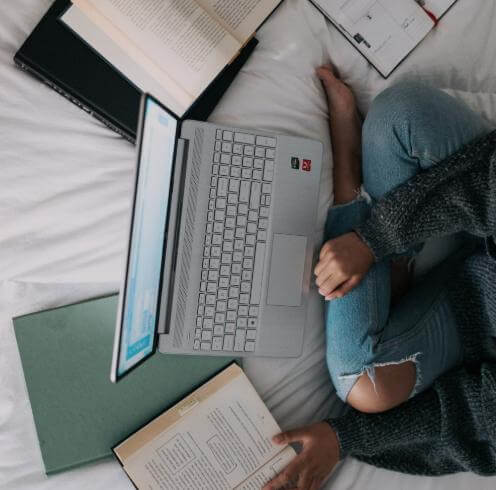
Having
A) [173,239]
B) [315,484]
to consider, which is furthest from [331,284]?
[315,484]

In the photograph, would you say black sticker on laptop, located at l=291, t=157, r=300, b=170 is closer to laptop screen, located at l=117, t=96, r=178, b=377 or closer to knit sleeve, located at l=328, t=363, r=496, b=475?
laptop screen, located at l=117, t=96, r=178, b=377

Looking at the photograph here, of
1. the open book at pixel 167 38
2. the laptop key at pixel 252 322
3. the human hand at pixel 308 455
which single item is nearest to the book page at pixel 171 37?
the open book at pixel 167 38

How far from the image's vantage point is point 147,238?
0.85 meters

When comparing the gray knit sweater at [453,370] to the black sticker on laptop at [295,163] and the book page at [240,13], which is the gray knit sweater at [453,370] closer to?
the black sticker on laptop at [295,163]

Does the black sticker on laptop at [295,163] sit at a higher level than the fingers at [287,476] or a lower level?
higher

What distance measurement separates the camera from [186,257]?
0.99 m

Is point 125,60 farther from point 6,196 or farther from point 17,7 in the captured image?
point 6,196

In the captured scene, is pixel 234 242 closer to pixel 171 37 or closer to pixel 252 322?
pixel 252 322

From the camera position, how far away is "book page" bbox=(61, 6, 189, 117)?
97 centimetres

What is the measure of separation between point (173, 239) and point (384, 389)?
1.52ft

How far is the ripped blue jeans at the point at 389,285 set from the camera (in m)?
0.99

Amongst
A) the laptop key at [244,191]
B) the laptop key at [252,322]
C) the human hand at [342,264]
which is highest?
the laptop key at [244,191]

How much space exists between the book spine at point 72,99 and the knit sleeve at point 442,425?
65 centimetres

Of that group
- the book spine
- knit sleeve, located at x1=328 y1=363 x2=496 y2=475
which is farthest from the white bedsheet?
knit sleeve, located at x1=328 y1=363 x2=496 y2=475
